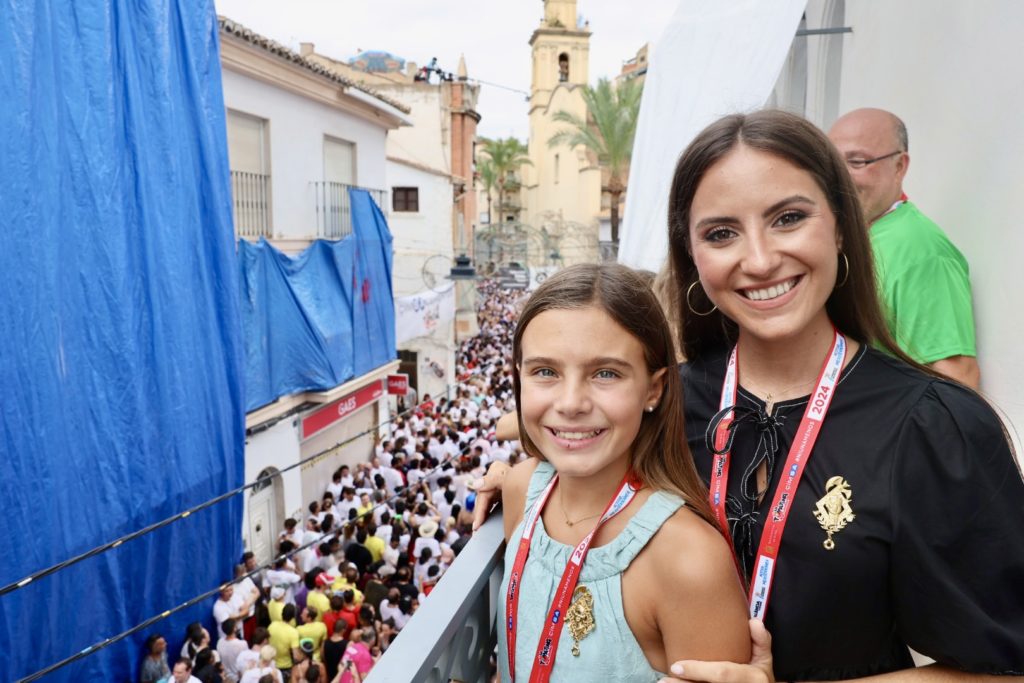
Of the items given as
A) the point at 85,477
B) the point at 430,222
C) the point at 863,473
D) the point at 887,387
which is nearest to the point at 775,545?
the point at 863,473

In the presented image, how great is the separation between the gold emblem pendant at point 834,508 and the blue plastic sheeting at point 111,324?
6.32m

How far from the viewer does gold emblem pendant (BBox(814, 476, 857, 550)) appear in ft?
4.77

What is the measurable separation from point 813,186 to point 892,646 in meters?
0.94

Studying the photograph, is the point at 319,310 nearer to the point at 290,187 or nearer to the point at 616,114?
the point at 290,187

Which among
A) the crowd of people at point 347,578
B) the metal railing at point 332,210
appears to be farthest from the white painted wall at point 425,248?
the crowd of people at point 347,578

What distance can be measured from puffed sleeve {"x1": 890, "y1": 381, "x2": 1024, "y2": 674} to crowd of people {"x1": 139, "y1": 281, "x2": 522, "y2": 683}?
442cm

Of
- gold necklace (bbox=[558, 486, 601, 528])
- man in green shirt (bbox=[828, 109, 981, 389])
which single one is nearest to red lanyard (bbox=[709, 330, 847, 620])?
gold necklace (bbox=[558, 486, 601, 528])

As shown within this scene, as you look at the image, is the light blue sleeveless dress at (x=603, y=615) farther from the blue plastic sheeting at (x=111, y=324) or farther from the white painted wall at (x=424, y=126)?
the white painted wall at (x=424, y=126)

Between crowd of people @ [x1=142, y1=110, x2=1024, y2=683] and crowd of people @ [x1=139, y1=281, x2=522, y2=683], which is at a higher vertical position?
crowd of people @ [x1=142, y1=110, x2=1024, y2=683]

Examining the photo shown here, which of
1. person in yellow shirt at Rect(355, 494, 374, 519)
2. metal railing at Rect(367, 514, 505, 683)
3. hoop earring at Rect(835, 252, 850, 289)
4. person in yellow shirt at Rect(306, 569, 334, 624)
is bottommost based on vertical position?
person in yellow shirt at Rect(355, 494, 374, 519)

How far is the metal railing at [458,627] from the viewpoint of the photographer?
1.47 metres

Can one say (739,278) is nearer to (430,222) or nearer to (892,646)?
(892,646)

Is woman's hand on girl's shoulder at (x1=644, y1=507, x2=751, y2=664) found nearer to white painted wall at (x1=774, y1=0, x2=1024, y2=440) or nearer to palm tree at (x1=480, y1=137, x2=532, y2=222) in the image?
white painted wall at (x1=774, y1=0, x2=1024, y2=440)

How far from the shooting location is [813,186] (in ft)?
5.31
